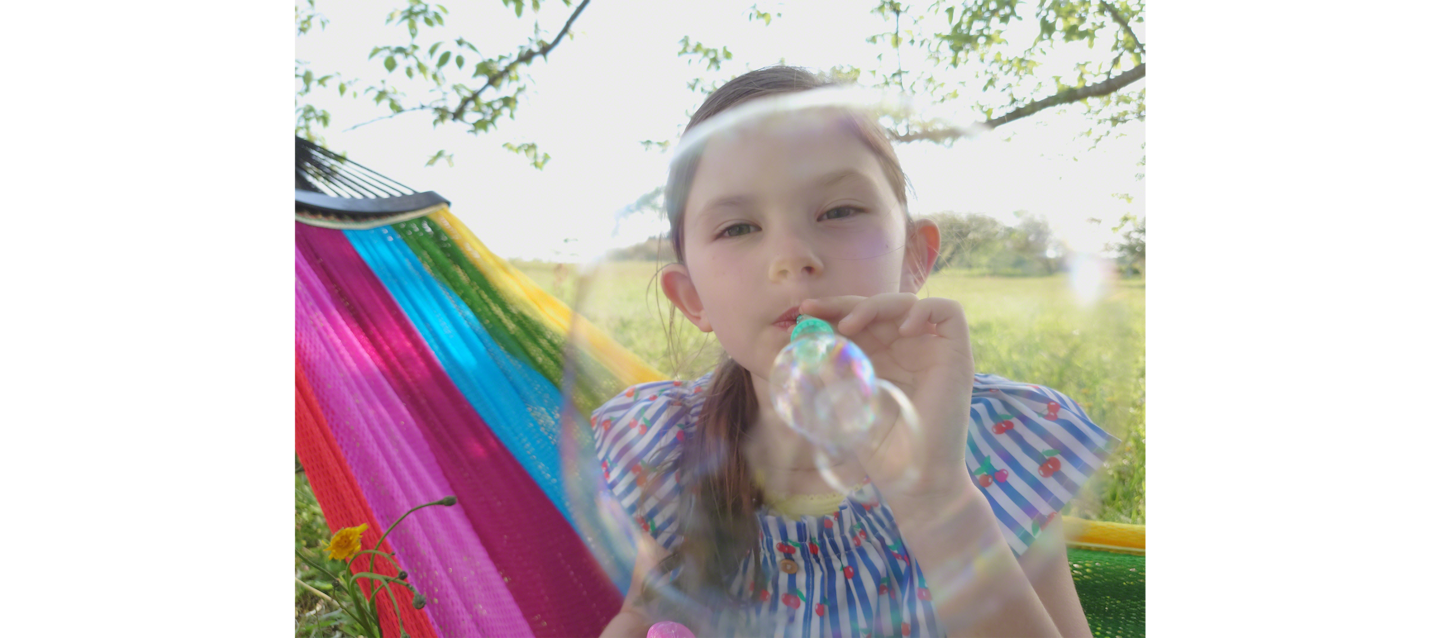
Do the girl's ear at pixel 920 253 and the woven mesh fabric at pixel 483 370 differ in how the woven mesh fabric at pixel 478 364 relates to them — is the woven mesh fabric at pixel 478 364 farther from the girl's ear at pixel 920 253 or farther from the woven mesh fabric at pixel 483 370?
the girl's ear at pixel 920 253

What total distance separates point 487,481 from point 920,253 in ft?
2.69

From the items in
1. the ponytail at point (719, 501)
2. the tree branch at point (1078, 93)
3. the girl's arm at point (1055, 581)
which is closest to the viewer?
the girl's arm at point (1055, 581)

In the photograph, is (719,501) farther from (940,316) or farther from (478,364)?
(478,364)

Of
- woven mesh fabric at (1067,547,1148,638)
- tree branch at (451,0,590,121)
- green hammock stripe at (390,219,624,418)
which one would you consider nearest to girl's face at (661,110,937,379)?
green hammock stripe at (390,219,624,418)

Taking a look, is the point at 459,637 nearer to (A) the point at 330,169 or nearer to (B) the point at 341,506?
(B) the point at 341,506

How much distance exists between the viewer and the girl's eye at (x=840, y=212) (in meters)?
0.80

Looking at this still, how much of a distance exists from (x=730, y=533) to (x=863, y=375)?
365mm

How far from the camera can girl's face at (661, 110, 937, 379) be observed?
783 millimetres

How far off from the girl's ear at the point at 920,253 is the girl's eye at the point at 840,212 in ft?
0.39

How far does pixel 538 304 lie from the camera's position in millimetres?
1593

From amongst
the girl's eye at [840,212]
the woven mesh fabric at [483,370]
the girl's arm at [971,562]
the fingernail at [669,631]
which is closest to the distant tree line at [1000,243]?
the girl's eye at [840,212]

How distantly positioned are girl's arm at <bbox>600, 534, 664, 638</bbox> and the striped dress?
38mm

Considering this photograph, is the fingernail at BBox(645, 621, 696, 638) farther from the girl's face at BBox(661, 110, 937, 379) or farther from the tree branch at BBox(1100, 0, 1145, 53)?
the tree branch at BBox(1100, 0, 1145, 53)
